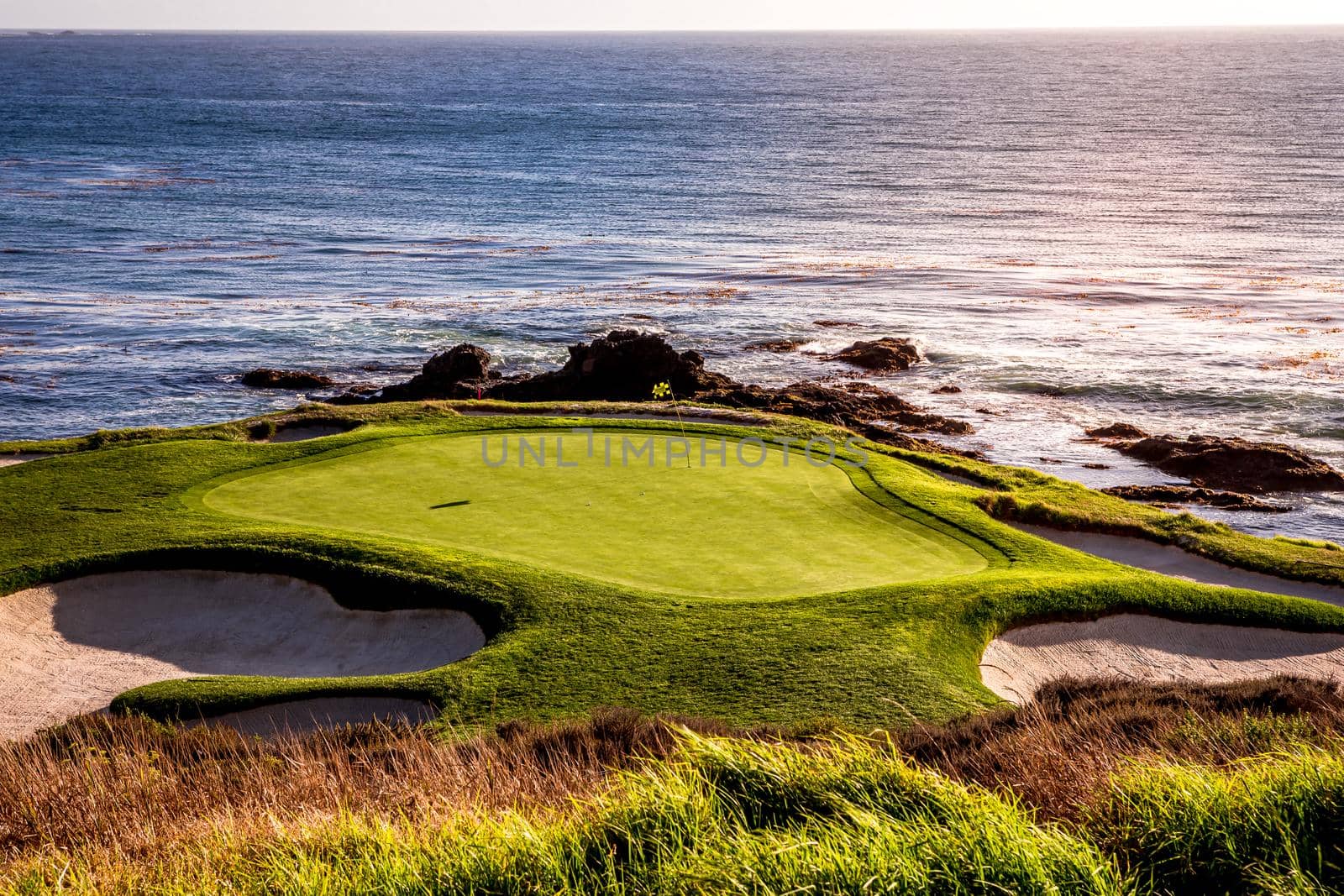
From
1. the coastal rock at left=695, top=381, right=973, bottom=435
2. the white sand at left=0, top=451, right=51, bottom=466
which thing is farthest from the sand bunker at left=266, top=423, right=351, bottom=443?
the coastal rock at left=695, top=381, right=973, bottom=435

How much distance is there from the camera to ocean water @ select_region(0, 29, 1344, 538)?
3078 centimetres

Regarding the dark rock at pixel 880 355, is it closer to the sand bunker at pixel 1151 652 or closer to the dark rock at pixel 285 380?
the dark rock at pixel 285 380

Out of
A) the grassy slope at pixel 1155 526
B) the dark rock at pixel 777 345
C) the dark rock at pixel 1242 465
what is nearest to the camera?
the grassy slope at pixel 1155 526

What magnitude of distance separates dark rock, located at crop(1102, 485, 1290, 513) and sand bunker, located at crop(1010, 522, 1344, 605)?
241 inches

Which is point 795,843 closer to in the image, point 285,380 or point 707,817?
point 707,817

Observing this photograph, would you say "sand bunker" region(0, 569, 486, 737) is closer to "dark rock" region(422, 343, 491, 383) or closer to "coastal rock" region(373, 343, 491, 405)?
"coastal rock" region(373, 343, 491, 405)

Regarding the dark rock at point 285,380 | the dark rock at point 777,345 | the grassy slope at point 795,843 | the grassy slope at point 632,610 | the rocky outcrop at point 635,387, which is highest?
the grassy slope at point 795,843

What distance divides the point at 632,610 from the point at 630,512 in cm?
242

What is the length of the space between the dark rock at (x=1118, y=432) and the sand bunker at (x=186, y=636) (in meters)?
18.7

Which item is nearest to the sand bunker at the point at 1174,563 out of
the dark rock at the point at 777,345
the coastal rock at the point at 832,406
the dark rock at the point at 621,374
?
the coastal rock at the point at 832,406

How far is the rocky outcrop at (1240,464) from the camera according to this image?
22.3 meters

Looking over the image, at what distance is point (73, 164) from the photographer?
7438 cm

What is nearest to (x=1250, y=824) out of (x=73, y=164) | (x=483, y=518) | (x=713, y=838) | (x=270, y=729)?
(x=713, y=838)

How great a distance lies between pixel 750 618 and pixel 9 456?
13.3 m
